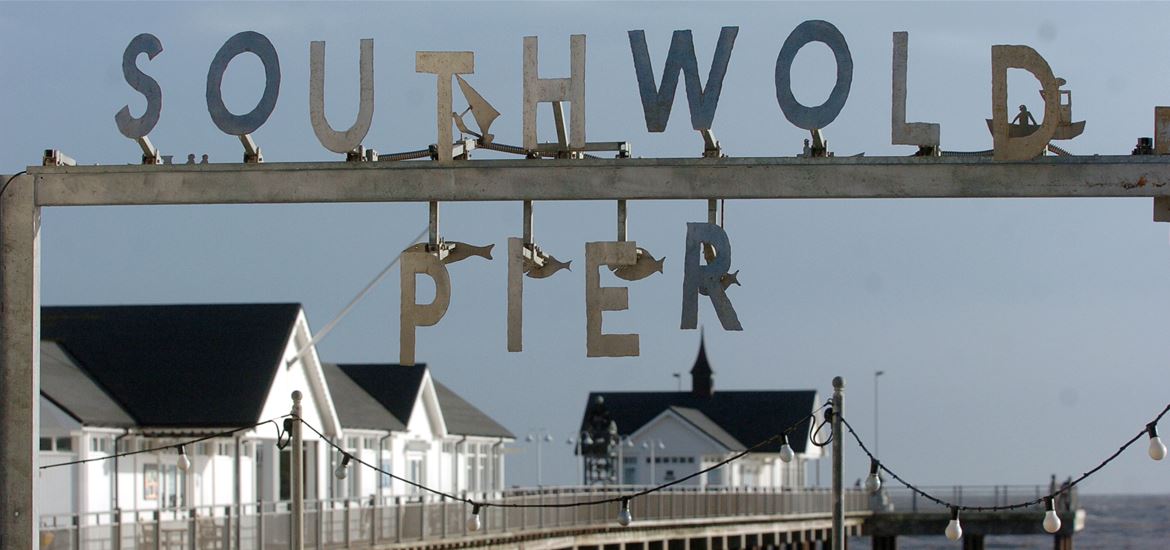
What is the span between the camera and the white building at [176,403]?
1460 inches

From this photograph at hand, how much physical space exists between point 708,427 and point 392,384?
99.8ft

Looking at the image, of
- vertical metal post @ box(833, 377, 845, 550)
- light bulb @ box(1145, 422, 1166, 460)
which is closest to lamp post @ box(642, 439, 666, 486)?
vertical metal post @ box(833, 377, 845, 550)

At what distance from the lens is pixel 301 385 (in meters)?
44.5

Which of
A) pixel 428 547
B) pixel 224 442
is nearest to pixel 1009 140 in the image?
pixel 428 547

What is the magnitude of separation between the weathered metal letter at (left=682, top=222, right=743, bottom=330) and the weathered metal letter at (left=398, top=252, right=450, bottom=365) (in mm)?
1945

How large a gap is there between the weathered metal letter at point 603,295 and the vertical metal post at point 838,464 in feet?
19.4

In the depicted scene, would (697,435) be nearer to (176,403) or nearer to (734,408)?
(734,408)

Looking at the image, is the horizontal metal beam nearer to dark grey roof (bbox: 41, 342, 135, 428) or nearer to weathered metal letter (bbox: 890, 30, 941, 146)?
weathered metal letter (bbox: 890, 30, 941, 146)

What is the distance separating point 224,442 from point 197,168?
27.0 m

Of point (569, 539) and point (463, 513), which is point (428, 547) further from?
point (569, 539)

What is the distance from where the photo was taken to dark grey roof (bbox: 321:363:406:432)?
4947cm

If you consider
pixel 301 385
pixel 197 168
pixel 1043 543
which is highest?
pixel 197 168

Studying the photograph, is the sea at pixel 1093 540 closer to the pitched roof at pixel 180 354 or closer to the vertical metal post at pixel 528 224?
the pitched roof at pixel 180 354

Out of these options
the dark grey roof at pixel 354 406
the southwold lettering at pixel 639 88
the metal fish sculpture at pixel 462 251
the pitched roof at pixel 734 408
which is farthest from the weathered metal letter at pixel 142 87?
the pitched roof at pixel 734 408
